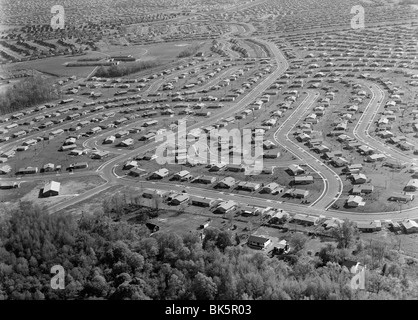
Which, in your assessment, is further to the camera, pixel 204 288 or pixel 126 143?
pixel 126 143

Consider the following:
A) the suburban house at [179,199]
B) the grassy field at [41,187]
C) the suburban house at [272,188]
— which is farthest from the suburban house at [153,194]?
the suburban house at [272,188]

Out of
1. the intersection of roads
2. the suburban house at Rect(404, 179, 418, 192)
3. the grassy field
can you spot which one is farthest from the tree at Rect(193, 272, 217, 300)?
the suburban house at Rect(404, 179, 418, 192)

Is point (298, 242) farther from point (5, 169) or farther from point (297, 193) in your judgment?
point (5, 169)

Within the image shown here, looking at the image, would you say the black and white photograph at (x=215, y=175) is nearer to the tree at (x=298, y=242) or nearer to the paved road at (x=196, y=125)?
the tree at (x=298, y=242)

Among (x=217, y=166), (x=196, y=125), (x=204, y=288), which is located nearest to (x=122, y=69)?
(x=196, y=125)

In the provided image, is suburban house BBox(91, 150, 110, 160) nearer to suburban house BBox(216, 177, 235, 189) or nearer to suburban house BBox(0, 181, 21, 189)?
suburban house BBox(0, 181, 21, 189)
